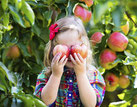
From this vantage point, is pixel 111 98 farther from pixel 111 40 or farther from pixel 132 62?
pixel 132 62

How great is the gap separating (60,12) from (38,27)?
185 millimetres

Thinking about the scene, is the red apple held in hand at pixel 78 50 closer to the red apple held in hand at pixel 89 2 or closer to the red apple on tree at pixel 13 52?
the red apple held in hand at pixel 89 2

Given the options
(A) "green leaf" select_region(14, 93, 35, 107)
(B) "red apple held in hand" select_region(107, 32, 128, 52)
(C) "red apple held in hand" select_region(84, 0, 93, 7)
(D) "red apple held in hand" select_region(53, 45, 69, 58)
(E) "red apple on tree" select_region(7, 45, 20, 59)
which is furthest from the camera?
(E) "red apple on tree" select_region(7, 45, 20, 59)

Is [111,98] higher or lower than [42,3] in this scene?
lower

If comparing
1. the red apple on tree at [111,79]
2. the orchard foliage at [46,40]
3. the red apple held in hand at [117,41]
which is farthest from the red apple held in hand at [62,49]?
the red apple on tree at [111,79]

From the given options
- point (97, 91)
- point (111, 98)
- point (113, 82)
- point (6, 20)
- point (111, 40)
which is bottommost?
point (111, 98)

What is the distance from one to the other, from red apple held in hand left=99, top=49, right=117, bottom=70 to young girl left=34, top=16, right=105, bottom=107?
0.24m

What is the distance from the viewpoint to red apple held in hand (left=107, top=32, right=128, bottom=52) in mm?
1552

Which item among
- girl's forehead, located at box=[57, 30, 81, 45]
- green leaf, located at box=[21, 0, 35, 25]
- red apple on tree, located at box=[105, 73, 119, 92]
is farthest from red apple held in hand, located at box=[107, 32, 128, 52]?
green leaf, located at box=[21, 0, 35, 25]

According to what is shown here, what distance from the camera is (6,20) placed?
91 cm

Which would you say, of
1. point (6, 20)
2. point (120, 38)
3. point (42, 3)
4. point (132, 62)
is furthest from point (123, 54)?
point (6, 20)

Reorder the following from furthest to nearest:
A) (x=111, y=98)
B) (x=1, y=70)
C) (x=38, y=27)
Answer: (x=111, y=98), (x=38, y=27), (x=1, y=70)

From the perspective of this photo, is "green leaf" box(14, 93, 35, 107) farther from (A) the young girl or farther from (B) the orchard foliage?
(B) the orchard foliage

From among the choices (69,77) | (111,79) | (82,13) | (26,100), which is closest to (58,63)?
(69,77)
